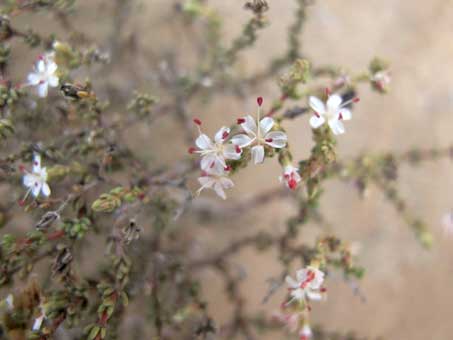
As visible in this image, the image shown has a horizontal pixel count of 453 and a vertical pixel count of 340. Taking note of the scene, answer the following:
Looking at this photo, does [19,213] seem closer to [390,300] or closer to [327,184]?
[327,184]

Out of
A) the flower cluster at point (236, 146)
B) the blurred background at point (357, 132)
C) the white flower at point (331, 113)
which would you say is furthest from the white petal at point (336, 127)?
the blurred background at point (357, 132)

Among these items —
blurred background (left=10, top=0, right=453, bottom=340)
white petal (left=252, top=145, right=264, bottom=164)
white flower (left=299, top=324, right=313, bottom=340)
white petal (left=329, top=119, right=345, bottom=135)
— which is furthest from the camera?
blurred background (left=10, top=0, right=453, bottom=340)

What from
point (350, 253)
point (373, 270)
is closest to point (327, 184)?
point (373, 270)

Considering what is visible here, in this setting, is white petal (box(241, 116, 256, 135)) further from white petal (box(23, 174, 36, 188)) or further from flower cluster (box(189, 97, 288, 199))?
white petal (box(23, 174, 36, 188))

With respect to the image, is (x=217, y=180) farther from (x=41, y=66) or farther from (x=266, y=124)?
(x=41, y=66)

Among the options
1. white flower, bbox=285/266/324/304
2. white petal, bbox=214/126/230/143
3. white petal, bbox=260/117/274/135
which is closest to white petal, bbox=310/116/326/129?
white petal, bbox=260/117/274/135

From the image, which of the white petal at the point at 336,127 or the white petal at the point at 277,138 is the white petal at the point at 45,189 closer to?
the white petal at the point at 277,138

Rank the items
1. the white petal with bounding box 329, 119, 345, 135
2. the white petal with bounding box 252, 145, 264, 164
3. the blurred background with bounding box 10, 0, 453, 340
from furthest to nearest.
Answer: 1. the blurred background with bounding box 10, 0, 453, 340
2. the white petal with bounding box 329, 119, 345, 135
3. the white petal with bounding box 252, 145, 264, 164

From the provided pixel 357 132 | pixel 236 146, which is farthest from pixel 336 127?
pixel 357 132
